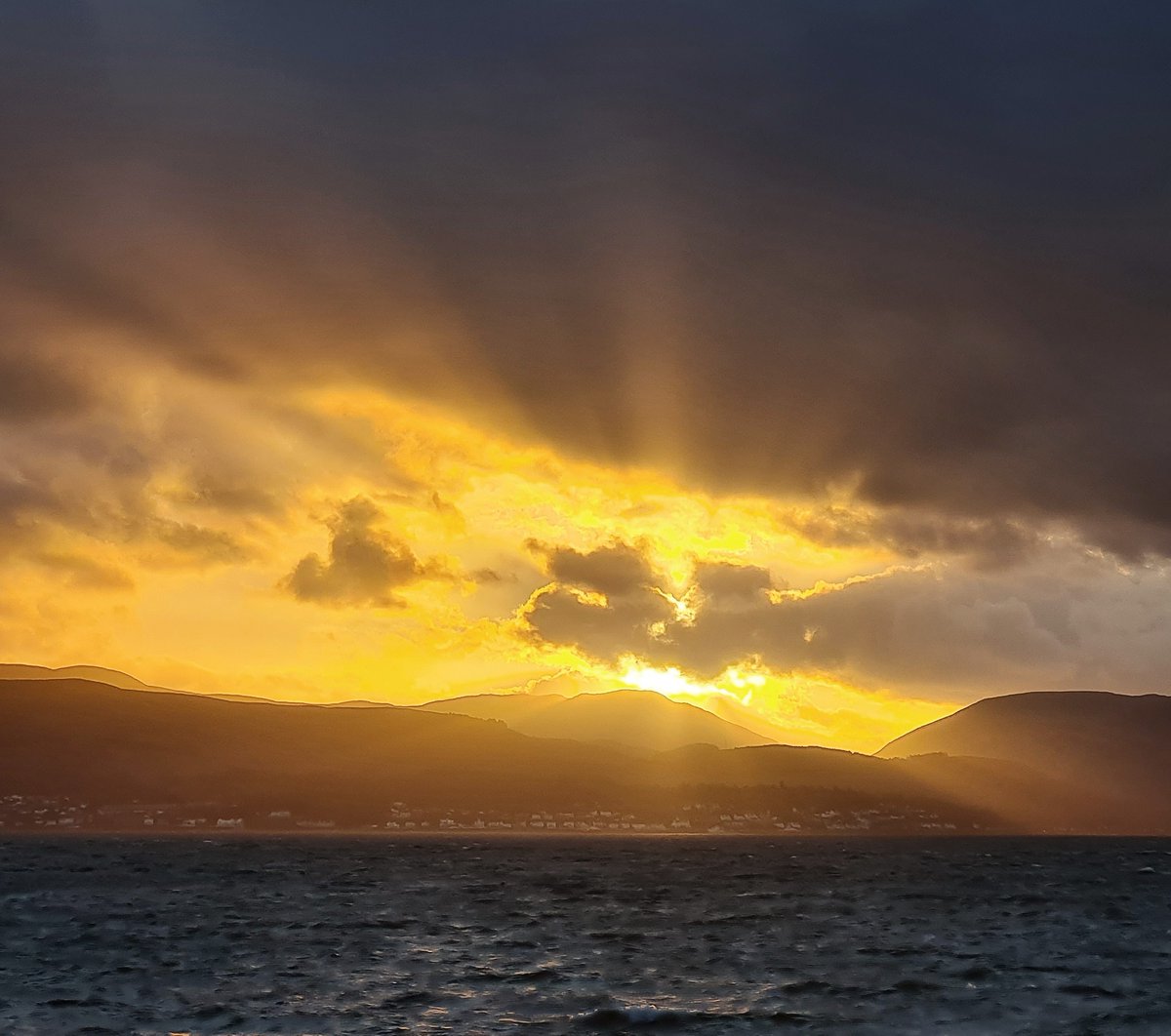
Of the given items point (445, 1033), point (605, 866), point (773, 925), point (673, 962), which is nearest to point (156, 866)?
point (605, 866)

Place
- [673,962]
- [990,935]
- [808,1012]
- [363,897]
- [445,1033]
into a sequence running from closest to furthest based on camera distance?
[445,1033] → [808,1012] → [673,962] → [990,935] → [363,897]

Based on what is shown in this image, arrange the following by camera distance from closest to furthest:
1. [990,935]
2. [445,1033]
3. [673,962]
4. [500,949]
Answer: [445,1033]
[673,962]
[500,949]
[990,935]

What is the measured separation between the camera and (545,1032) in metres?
36.5

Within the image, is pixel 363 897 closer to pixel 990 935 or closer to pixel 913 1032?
pixel 990 935

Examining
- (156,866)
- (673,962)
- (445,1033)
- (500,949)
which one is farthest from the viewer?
(156,866)

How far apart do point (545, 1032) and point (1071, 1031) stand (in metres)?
17.3

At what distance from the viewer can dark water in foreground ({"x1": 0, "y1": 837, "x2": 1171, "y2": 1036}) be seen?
129ft

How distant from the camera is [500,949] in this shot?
56.5 metres

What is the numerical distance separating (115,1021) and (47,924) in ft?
115

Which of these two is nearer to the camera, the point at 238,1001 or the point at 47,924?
the point at 238,1001

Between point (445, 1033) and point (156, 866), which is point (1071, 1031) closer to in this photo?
point (445, 1033)

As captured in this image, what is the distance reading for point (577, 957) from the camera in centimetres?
5372

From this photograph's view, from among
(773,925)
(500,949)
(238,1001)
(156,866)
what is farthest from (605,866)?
(238,1001)

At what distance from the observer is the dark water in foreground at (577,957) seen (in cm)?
3947
